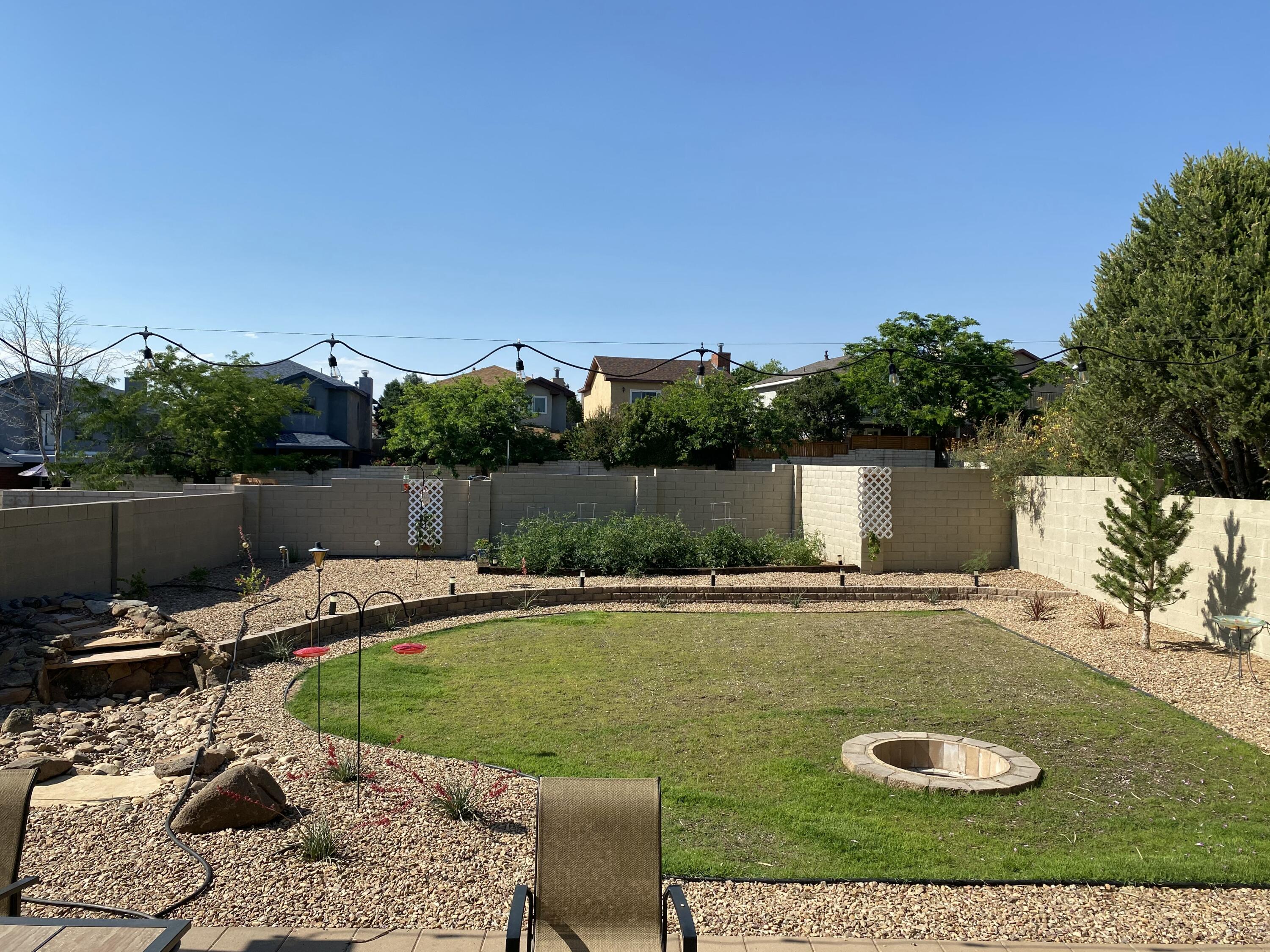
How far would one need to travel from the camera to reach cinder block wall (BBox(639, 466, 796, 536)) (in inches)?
712

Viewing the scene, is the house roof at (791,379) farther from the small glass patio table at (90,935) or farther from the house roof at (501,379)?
the small glass patio table at (90,935)

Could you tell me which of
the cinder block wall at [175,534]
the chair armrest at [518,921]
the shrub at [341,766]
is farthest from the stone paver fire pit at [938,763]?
the cinder block wall at [175,534]

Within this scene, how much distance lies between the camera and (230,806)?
14.2 feet

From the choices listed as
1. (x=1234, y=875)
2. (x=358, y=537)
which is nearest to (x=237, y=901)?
(x=1234, y=875)

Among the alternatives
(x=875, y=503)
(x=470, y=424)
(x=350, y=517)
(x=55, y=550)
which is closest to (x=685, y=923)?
(x=55, y=550)

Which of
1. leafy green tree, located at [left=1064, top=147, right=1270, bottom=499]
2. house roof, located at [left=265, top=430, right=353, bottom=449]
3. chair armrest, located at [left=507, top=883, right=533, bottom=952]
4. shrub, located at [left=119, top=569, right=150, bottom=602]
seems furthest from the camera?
house roof, located at [left=265, top=430, right=353, bottom=449]

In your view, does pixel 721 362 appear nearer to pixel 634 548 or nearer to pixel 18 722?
pixel 634 548

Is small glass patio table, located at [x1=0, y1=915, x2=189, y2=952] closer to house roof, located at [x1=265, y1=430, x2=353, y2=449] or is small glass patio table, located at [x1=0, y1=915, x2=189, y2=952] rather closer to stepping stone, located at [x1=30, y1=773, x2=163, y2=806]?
stepping stone, located at [x1=30, y1=773, x2=163, y2=806]

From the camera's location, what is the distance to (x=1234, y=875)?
405 centimetres

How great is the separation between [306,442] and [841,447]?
23045 millimetres

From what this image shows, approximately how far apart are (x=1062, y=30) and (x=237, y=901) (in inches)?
506

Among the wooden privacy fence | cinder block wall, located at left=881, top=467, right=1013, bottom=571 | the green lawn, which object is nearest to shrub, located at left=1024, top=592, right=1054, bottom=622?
the green lawn

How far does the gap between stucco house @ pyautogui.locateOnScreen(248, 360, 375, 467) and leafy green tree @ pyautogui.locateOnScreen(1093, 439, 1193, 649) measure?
3209 centimetres

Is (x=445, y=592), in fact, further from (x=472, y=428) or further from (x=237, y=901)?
(x=472, y=428)
